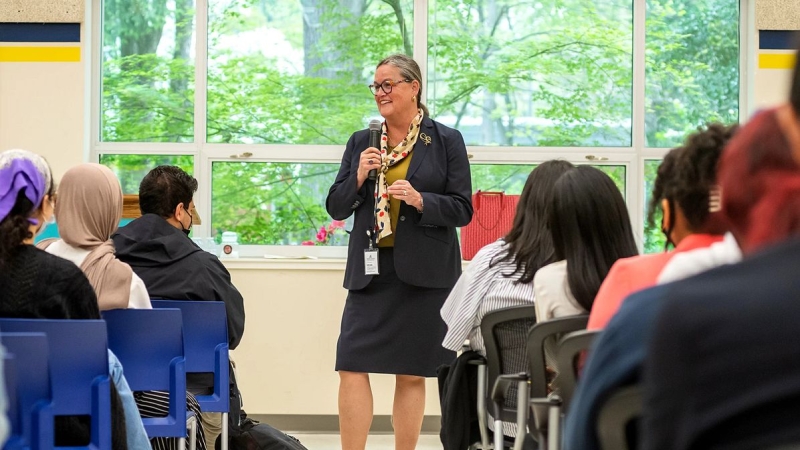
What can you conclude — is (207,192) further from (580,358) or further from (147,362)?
(580,358)

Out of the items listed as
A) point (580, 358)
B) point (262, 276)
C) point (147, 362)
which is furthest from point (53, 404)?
point (262, 276)

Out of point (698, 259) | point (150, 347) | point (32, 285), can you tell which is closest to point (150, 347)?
point (150, 347)

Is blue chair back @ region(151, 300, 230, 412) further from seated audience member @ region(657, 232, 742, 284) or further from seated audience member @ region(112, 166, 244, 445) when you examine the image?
seated audience member @ region(657, 232, 742, 284)

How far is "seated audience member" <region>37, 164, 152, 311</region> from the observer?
120 inches

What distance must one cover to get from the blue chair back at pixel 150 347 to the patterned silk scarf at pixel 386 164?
120 centimetres

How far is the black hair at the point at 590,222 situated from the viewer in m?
2.43

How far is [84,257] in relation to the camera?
3.08 metres

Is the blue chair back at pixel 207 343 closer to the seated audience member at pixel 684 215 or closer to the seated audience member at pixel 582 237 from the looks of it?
the seated audience member at pixel 582 237

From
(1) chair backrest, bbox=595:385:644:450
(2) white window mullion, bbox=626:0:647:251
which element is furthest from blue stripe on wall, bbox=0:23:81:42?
(1) chair backrest, bbox=595:385:644:450

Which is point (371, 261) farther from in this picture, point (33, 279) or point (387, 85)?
point (33, 279)

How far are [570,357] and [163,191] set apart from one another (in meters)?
2.35

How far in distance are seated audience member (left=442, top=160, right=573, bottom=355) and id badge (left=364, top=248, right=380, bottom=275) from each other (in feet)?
2.88

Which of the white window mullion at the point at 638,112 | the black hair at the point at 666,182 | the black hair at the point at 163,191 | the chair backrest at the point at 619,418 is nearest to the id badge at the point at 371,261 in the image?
the black hair at the point at 163,191

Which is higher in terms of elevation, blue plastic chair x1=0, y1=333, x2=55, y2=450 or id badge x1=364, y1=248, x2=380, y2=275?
id badge x1=364, y1=248, x2=380, y2=275
